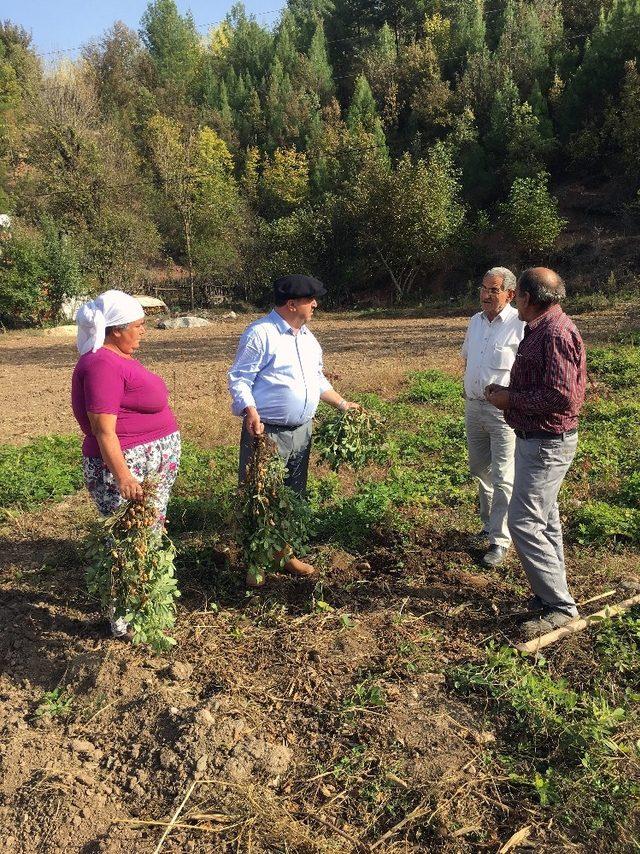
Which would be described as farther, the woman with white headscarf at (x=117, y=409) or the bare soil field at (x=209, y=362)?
the bare soil field at (x=209, y=362)

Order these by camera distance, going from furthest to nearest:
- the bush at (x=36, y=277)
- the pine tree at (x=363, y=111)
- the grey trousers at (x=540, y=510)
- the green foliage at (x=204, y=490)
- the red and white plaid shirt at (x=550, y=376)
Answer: the pine tree at (x=363, y=111), the bush at (x=36, y=277), the green foliage at (x=204, y=490), the grey trousers at (x=540, y=510), the red and white plaid shirt at (x=550, y=376)

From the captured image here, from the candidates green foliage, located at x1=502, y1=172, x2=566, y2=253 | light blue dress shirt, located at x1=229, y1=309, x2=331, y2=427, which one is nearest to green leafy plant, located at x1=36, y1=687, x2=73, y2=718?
light blue dress shirt, located at x1=229, y1=309, x2=331, y2=427

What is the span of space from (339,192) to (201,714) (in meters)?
34.1

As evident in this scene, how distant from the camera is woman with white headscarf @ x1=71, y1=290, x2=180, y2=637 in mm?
3381

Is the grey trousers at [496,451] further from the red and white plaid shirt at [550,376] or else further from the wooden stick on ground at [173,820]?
the wooden stick on ground at [173,820]

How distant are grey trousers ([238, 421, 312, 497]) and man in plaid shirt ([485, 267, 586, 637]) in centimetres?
132

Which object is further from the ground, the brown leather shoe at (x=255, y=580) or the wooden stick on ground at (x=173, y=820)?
the brown leather shoe at (x=255, y=580)

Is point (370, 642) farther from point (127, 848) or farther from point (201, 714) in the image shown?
point (127, 848)

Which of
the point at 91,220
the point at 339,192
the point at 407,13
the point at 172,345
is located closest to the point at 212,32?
the point at 407,13

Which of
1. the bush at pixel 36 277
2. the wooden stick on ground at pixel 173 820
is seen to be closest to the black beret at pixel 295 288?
the wooden stick on ground at pixel 173 820

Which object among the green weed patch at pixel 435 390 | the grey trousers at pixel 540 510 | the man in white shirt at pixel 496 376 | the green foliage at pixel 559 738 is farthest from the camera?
the green weed patch at pixel 435 390

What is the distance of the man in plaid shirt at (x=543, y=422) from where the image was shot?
11.5 feet

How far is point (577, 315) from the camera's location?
Result: 16.8 meters

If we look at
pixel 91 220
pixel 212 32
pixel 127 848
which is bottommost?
pixel 127 848
